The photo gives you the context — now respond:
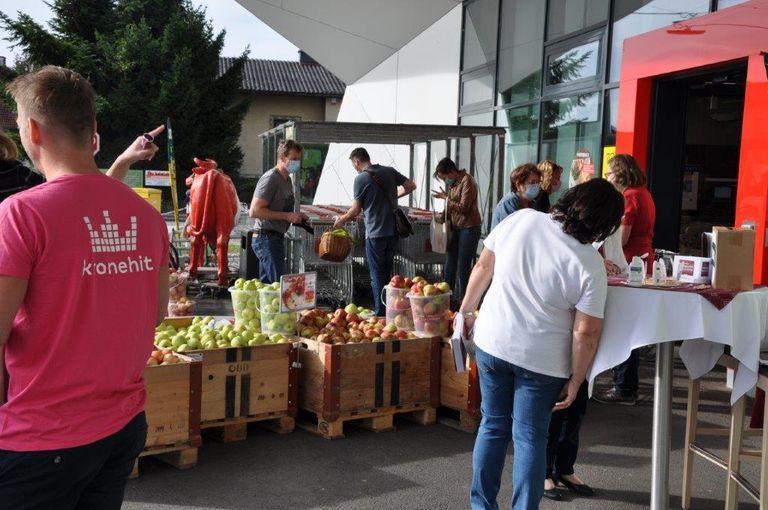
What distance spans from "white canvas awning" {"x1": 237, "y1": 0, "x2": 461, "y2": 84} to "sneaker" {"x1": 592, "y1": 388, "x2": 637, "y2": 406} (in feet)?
34.1

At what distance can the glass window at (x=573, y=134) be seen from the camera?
33.9ft

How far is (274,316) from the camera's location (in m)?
5.96

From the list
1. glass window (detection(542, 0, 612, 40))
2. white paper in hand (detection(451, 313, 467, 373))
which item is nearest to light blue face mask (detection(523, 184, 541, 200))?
white paper in hand (detection(451, 313, 467, 373))

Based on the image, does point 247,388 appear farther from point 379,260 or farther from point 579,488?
point 379,260

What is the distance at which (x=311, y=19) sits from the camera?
17.4m

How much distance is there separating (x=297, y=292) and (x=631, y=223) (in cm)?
274

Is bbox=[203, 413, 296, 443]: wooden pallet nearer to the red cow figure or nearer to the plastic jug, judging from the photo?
the plastic jug

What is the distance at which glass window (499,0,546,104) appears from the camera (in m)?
12.2

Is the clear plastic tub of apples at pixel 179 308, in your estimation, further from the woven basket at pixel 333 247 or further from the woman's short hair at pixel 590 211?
the woman's short hair at pixel 590 211

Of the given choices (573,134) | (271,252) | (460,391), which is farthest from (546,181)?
(573,134)

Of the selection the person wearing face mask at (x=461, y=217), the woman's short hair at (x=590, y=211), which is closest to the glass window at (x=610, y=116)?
Answer: the person wearing face mask at (x=461, y=217)

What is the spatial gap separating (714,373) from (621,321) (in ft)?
14.8

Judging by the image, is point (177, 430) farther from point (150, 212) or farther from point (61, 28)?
point (61, 28)

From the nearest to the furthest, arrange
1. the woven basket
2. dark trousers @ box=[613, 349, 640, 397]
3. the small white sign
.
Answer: dark trousers @ box=[613, 349, 640, 397]
the woven basket
the small white sign
